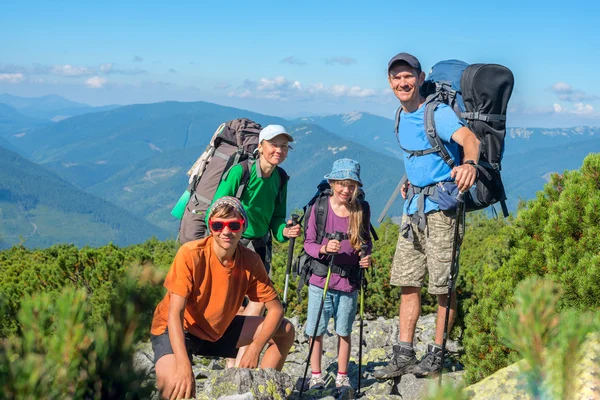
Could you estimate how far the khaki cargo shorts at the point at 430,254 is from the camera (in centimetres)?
534

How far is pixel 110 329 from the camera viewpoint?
138cm

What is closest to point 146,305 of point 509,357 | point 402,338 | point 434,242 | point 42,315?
point 42,315

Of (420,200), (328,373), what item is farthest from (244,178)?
(328,373)

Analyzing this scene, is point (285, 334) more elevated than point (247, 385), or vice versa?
point (285, 334)

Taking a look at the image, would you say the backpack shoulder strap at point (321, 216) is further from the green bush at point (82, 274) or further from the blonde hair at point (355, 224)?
the green bush at point (82, 274)

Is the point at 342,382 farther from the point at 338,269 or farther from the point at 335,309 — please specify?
the point at 338,269

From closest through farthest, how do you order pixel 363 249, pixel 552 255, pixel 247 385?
1. pixel 247 385
2. pixel 552 255
3. pixel 363 249

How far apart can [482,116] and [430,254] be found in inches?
55.8

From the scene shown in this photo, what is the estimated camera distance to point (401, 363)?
225 inches

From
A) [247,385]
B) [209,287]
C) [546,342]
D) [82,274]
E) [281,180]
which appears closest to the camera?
[546,342]

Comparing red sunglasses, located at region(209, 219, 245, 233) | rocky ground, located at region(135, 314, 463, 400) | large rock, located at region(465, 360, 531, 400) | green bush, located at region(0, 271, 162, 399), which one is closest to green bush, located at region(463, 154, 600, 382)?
rocky ground, located at region(135, 314, 463, 400)

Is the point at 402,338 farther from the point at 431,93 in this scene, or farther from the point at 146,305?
the point at 146,305

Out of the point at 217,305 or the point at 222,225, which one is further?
the point at 217,305

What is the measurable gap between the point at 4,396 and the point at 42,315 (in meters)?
0.18
